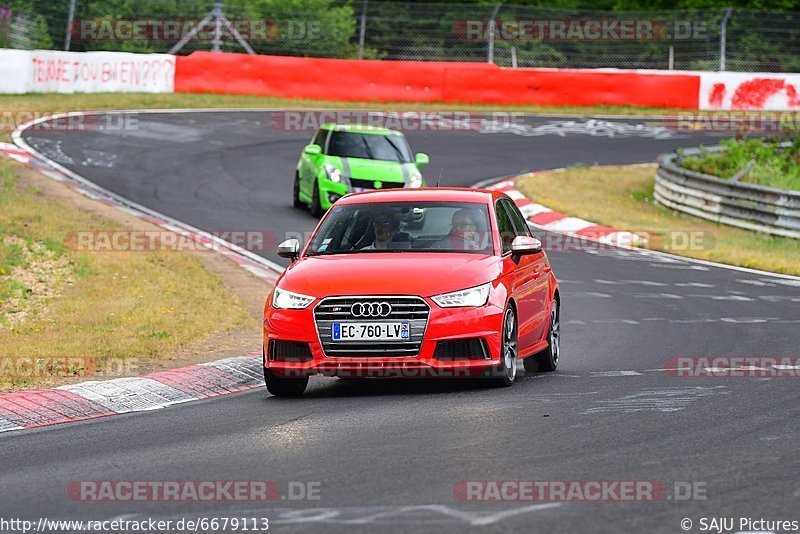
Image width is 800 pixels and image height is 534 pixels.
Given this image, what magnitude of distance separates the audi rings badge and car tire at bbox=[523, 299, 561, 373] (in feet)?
7.55

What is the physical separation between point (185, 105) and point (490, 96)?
9024mm

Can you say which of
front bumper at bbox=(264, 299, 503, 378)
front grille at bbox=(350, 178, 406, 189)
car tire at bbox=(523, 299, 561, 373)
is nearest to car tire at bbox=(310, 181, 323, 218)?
front grille at bbox=(350, 178, 406, 189)

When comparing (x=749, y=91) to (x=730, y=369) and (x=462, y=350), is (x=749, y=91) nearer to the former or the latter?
(x=730, y=369)

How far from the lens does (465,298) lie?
9.86 metres

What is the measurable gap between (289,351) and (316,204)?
13040 mm

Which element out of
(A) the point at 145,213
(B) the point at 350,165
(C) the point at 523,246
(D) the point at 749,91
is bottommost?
(A) the point at 145,213

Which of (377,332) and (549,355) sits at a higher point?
(377,332)

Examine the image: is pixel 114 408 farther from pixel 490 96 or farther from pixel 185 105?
pixel 490 96

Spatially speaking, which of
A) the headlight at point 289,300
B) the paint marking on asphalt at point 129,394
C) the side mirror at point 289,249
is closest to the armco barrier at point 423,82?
the side mirror at point 289,249

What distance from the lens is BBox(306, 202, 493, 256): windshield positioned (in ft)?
35.2

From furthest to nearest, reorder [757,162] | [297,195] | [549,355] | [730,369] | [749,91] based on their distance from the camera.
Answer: [749,91] < [757,162] < [297,195] < [549,355] < [730,369]

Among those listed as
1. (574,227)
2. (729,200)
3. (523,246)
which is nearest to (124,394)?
(523,246)

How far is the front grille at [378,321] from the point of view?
9703 millimetres

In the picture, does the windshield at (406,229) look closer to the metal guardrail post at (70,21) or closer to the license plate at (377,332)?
the license plate at (377,332)
